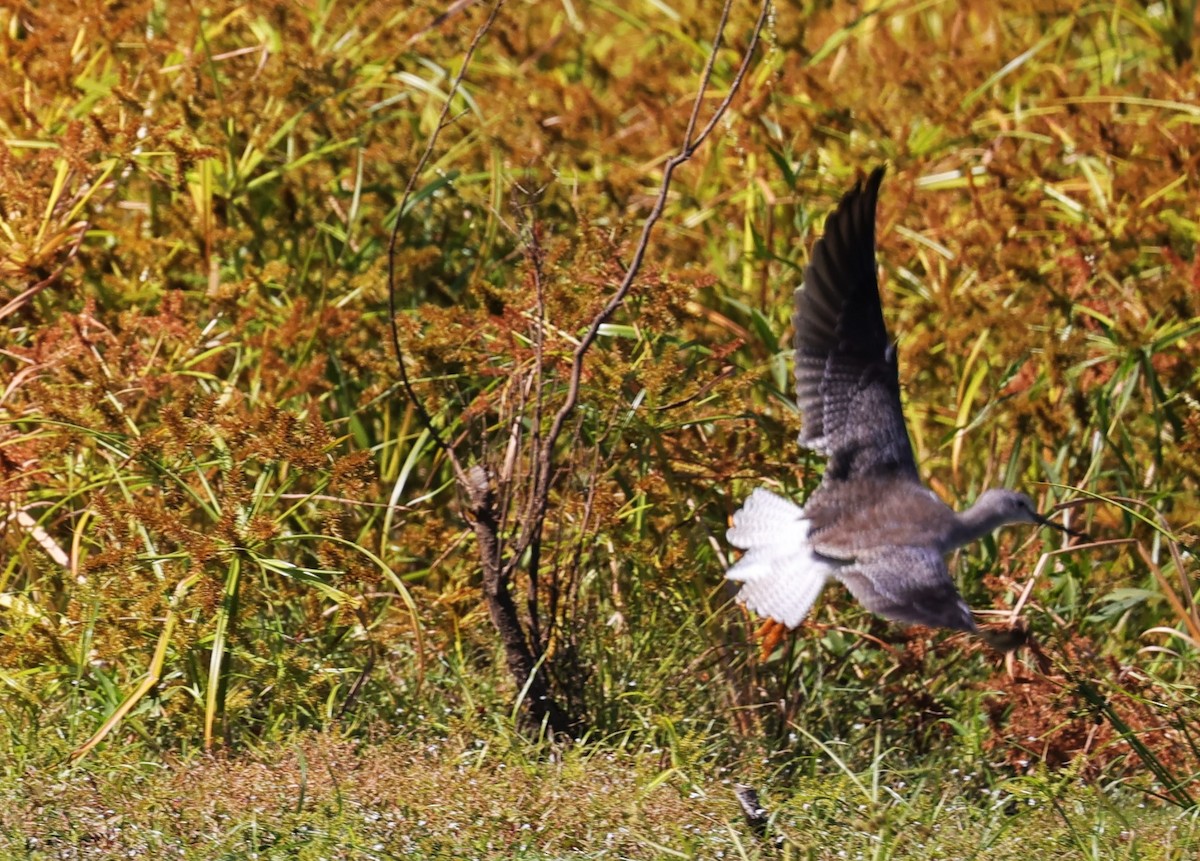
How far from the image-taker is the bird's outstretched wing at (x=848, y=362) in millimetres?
3934

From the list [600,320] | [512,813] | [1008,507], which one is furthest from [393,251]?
[1008,507]

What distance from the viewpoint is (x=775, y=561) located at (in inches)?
160

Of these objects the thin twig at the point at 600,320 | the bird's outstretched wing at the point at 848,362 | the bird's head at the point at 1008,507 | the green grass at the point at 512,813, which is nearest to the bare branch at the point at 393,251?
→ the thin twig at the point at 600,320

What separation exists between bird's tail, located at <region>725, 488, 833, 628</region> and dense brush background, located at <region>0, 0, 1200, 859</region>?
6.8 inches

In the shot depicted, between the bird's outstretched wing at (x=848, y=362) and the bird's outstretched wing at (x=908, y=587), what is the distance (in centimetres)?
27

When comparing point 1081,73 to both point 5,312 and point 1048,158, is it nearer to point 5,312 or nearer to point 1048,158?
point 1048,158

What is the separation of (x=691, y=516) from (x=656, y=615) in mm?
293

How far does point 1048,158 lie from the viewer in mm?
5812

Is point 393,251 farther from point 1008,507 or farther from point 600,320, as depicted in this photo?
point 1008,507

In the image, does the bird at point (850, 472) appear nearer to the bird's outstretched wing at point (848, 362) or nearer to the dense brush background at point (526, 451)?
the bird's outstretched wing at point (848, 362)

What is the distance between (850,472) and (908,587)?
469 mm

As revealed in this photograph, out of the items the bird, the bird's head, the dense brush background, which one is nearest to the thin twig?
the dense brush background

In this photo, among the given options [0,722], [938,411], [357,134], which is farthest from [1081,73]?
[0,722]

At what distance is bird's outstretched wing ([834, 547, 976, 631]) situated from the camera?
3.42 m
